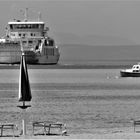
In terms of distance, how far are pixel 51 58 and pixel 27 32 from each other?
13.6 m

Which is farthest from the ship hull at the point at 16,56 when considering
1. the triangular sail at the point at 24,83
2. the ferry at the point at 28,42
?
the triangular sail at the point at 24,83

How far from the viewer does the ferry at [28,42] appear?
171m

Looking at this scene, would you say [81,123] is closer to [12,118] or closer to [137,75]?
[12,118]

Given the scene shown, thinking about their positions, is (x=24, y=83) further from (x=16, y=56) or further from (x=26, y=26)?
(x=16, y=56)

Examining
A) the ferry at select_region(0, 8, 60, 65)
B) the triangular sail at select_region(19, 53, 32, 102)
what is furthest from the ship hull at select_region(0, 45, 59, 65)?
the triangular sail at select_region(19, 53, 32, 102)

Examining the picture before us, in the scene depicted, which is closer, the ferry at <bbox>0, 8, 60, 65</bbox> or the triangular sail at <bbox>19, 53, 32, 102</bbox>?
the triangular sail at <bbox>19, 53, 32, 102</bbox>

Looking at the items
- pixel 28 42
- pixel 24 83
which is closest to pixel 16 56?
pixel 28 42

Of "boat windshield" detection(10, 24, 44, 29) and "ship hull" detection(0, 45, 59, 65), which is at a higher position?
"boat windshield" detection(10, 24, 44, 29)

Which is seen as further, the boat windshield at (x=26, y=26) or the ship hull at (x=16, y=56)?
the ship hull at (x=16, y=56)

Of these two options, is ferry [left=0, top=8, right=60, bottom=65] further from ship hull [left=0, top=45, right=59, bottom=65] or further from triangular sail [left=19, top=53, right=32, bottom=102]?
triangular sail [left=19, top=53, right=32, bottom=102]

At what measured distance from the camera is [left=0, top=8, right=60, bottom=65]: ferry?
562ft

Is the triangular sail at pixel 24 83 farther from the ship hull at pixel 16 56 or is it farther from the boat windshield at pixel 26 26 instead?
the boat windshield at pixel 26 26

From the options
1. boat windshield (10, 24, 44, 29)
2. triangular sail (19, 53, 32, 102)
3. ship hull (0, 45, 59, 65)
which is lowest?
ship hull (0, 45, 59, 65)

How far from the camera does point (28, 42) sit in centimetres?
16975
